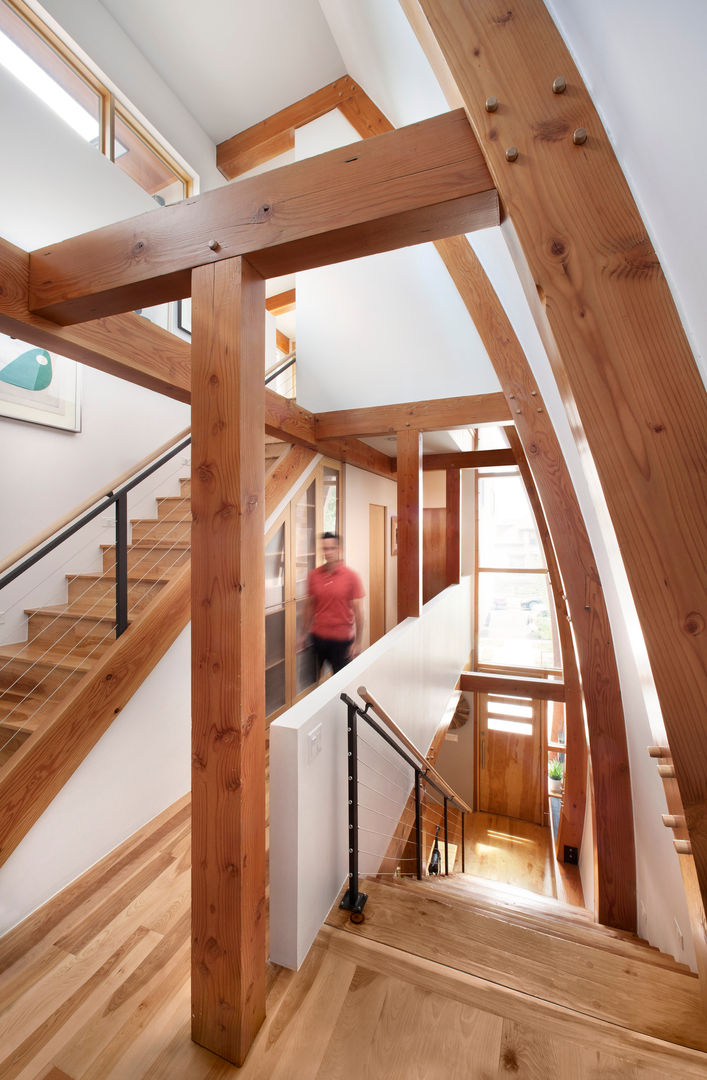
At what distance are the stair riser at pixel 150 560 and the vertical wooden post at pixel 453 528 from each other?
4197 mm

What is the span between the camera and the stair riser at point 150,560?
3139mm

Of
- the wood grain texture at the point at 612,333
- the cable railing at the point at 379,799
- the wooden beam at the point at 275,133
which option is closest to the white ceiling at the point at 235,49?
the wooden beam at the point at 275,133

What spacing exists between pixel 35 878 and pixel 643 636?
107 inches

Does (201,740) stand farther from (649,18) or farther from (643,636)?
(649,18)

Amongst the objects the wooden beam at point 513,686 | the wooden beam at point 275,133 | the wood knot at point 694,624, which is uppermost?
the wooden beam at point 275,133

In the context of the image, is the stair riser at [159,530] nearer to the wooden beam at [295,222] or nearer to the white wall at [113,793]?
the white wall at [113,793]

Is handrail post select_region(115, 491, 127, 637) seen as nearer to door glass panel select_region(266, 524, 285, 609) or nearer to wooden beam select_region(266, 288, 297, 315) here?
door glass panel select_region(266, 524, 285, 609)

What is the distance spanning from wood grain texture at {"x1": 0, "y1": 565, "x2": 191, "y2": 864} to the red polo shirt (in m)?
1.04

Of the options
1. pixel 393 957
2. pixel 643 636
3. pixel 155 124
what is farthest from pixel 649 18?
pixel 155 124

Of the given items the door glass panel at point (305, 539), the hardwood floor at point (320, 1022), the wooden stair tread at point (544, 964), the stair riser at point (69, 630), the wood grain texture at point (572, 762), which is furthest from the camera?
the door glass panel at point (305, 539)

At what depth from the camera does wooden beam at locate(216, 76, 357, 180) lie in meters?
4.07

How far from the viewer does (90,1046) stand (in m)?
1.44

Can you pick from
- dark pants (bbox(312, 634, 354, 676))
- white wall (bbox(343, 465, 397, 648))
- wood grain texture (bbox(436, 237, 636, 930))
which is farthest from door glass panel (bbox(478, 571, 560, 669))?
wood grain texture (bbox(436, 237, 636, 930))

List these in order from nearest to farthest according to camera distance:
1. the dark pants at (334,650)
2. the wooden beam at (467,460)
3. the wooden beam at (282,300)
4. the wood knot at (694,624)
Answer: the wood knot at (694,624), the dark pants at (334,650), the wooden beam at (467,460), the wooden beam at (282,300)
